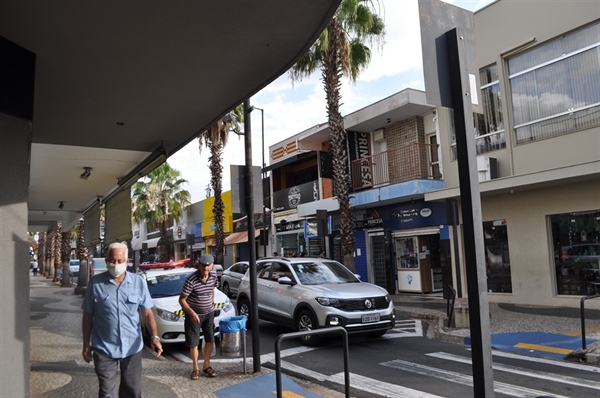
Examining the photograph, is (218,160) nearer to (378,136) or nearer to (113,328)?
(378,136)

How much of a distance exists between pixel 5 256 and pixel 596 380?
7.44 metres

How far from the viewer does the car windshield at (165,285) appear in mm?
10500

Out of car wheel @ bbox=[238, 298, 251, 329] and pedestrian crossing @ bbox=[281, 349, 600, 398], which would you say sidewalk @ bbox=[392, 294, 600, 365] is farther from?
car wheel @ bbox=[238, 298, 251, 329]

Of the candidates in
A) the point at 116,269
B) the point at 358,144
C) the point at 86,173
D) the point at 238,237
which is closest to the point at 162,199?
the point at 238,237

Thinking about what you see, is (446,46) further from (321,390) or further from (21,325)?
(321,390)

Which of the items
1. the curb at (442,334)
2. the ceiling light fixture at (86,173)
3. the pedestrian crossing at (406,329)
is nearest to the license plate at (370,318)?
the pedestrian crossing at (406,329)

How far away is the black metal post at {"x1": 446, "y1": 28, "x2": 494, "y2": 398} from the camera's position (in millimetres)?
2963

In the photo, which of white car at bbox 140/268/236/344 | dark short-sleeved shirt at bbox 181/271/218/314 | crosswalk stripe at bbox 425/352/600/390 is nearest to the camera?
crosswalk stripe at bbox 425/352/600/390

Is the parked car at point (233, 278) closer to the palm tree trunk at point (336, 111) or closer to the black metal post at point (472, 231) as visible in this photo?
the palm tree trunk at point (336, 111)

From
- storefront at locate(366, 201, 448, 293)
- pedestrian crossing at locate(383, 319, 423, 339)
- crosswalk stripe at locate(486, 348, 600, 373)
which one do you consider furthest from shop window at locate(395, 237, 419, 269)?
crosswalk stripe at locate(486, 348, 600, 373)

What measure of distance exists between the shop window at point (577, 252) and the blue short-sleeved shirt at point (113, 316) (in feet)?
41.6

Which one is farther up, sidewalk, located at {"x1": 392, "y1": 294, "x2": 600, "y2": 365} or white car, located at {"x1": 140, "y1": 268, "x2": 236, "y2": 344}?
white car, located at {"x1": 140, "y1": 268, "x2": 236, "y2": 344}

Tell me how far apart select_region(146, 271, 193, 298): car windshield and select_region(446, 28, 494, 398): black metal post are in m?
8.39

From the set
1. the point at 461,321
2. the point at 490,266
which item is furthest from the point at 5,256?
the point at 490,266
